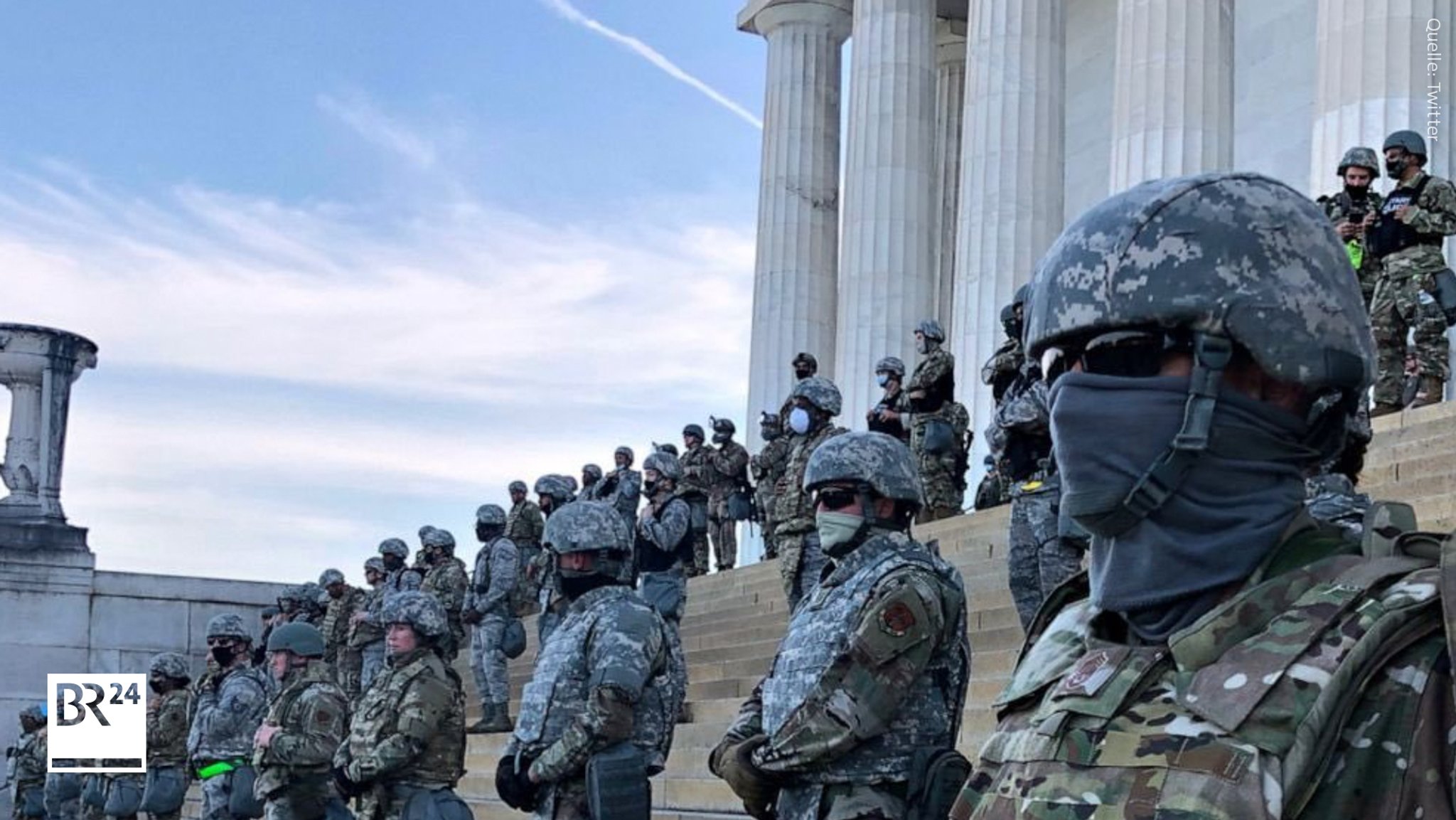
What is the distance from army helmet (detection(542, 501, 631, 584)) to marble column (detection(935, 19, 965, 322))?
20769mm

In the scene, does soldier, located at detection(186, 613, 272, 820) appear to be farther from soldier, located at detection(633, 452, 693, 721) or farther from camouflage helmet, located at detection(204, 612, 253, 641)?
soldier, located at detection(633, 452, 693, 721)

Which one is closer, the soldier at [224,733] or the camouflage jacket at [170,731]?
the soldier at [224,733]

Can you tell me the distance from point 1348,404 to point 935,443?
12407 millimetres

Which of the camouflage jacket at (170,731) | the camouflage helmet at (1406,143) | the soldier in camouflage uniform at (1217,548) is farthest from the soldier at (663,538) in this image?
the soldier in camouflage uniform at (1217,548)

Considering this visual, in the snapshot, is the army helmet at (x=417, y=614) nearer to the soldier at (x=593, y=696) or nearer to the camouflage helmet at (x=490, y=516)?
the soldier at (x=593, y=696)

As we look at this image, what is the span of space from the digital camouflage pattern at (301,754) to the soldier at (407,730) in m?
1.04

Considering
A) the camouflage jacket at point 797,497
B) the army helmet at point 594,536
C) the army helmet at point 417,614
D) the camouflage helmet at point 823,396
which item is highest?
the camouflage helmet at point 823,396

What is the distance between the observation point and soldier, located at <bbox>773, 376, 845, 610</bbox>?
37.1 feet

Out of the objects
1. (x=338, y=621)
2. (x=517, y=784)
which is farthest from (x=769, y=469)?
(x=517, y=784)

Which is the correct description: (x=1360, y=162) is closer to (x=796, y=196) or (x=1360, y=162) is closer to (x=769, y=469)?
(x=769, y=469)

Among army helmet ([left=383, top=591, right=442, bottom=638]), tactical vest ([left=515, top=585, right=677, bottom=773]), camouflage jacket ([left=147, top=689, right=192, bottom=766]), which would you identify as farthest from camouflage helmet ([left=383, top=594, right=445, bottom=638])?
camouflage jacket ([left=147, top=689, right=192, bottom=766])

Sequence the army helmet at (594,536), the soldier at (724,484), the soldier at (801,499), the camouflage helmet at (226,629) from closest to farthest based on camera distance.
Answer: the army helmet at (594,536) < the soldier at (801,499) < the camouflage helmet at (226,629) < the soldier at (724,484)

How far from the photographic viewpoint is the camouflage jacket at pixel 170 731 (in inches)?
585

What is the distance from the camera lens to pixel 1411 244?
11.1m
